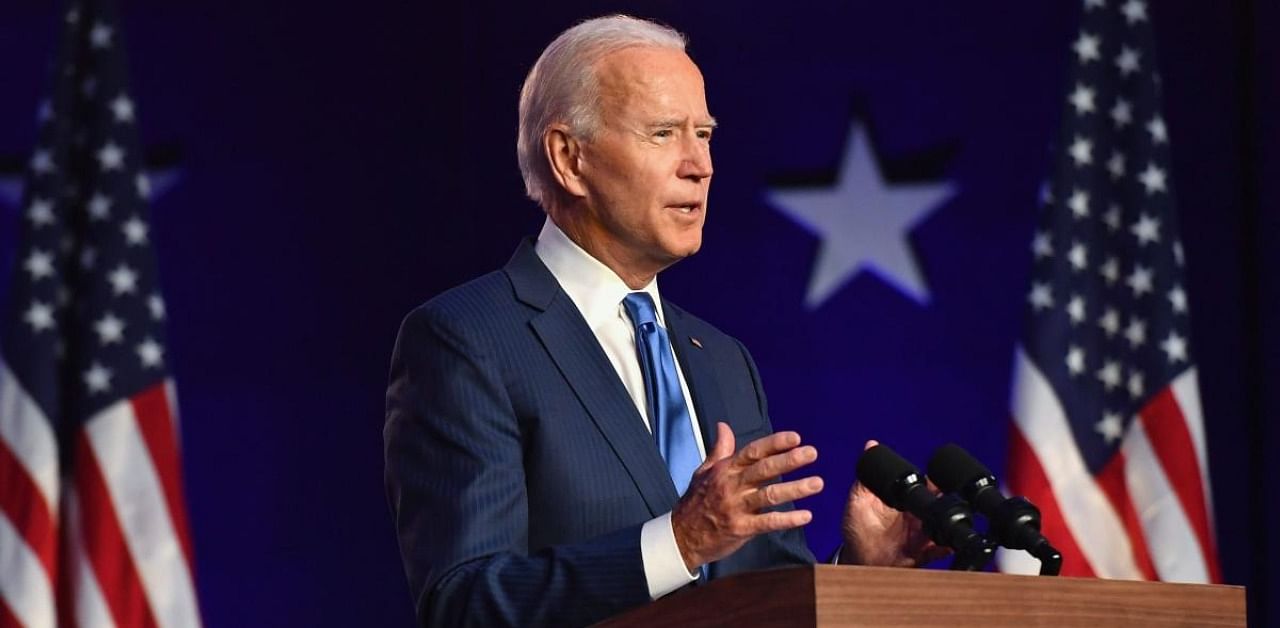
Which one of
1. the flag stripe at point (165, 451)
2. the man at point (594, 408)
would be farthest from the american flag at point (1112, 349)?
the flag stripe at point (165, 451)

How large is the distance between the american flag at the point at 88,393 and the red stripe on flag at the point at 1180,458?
2365 mm

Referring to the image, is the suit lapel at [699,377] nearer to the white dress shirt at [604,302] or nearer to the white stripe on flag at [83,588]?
the white dress shirt at [604,302]

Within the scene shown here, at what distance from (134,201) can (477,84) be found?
104cm

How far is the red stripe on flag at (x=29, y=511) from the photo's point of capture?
12.6 feet

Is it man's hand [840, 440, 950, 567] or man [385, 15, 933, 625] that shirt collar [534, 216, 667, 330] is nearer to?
man [385, 15, 933, 625]

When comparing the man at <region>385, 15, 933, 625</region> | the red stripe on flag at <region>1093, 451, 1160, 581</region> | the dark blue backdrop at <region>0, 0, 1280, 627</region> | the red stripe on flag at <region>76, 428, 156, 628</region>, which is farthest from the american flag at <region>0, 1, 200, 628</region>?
the red stripe on flag at <region>1093, 451, 1160, 581</region>

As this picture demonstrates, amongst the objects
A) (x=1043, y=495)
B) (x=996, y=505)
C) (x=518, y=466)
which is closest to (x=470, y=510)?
(x=518, y=466)

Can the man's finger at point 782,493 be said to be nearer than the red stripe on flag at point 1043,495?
Yes

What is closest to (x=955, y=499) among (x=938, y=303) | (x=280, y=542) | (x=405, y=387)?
(x=405, y=387)

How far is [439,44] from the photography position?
465 cm

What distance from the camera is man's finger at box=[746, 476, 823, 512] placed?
64.1 inches

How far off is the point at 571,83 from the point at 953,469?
2.89 ft

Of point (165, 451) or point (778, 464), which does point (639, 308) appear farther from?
point (165, 451)

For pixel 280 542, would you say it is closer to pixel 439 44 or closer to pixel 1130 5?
pixel 439 44
